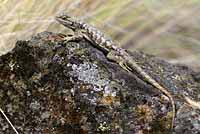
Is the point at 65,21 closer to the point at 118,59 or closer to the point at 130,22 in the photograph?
the point at 130,22

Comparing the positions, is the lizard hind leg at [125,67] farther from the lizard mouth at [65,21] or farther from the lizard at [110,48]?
the lizard mouth at [65,21]

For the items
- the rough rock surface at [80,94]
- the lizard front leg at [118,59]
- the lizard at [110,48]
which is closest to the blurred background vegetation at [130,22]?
the lizard at [110,48]

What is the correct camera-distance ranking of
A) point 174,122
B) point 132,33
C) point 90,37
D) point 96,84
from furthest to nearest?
point 132,33 < point 90,37 < point 96,84 < point 174,122

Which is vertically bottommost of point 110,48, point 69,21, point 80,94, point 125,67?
point 80,94

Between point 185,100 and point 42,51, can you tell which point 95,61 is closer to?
→ point 42,51

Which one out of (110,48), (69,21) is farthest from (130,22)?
(110,48)

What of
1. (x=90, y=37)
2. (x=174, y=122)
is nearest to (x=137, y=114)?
(x=174, y=122)

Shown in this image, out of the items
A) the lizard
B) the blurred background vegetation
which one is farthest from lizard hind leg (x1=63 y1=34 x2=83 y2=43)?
the blurred background vegetation
